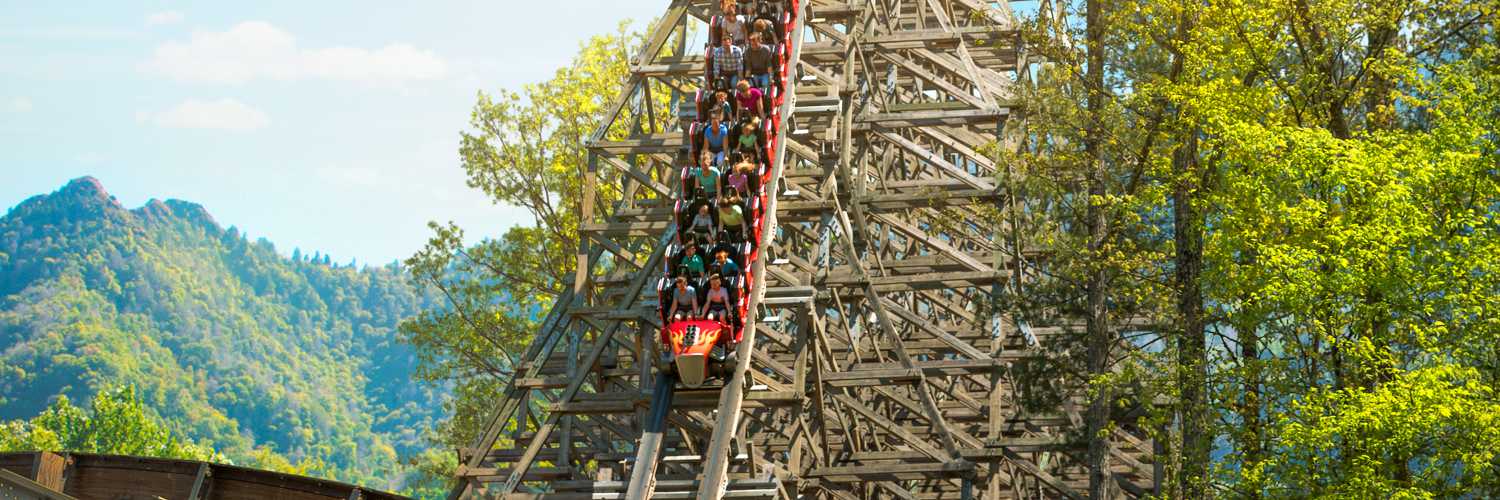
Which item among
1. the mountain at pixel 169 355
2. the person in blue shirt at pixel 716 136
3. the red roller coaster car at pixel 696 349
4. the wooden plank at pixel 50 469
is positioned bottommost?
the mountain at pixel 169 355

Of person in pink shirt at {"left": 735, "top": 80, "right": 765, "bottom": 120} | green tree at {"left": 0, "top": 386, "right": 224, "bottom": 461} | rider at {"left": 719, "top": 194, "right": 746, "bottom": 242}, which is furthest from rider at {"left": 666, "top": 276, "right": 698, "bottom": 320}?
green tree at {"left": 0, "top": 386, "right": 224, "bottom": 461}

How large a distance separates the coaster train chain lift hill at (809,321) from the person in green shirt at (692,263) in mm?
23

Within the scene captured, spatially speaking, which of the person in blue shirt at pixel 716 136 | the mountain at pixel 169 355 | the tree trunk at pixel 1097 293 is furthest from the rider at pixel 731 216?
the mountain at pixel 169 355

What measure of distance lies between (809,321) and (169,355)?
151492 mm

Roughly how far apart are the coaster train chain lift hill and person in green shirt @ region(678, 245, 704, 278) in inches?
0.9

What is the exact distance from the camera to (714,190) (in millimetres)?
23516

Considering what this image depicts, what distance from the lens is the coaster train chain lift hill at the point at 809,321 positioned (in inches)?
862

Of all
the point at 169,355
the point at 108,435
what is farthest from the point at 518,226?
the point at 169,355

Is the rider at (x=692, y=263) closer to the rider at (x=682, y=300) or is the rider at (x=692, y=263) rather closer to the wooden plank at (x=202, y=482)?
the rider at (x=682, y=300)

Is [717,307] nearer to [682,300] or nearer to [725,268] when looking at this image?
[682,300]

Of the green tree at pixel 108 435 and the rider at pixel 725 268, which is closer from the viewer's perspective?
the rider at pixel 725 268

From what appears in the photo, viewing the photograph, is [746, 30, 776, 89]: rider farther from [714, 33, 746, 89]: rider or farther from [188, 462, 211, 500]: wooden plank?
[188, 462, 211, 500]: wooden plank

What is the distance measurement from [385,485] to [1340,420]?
142 m

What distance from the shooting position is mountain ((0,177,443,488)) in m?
145
